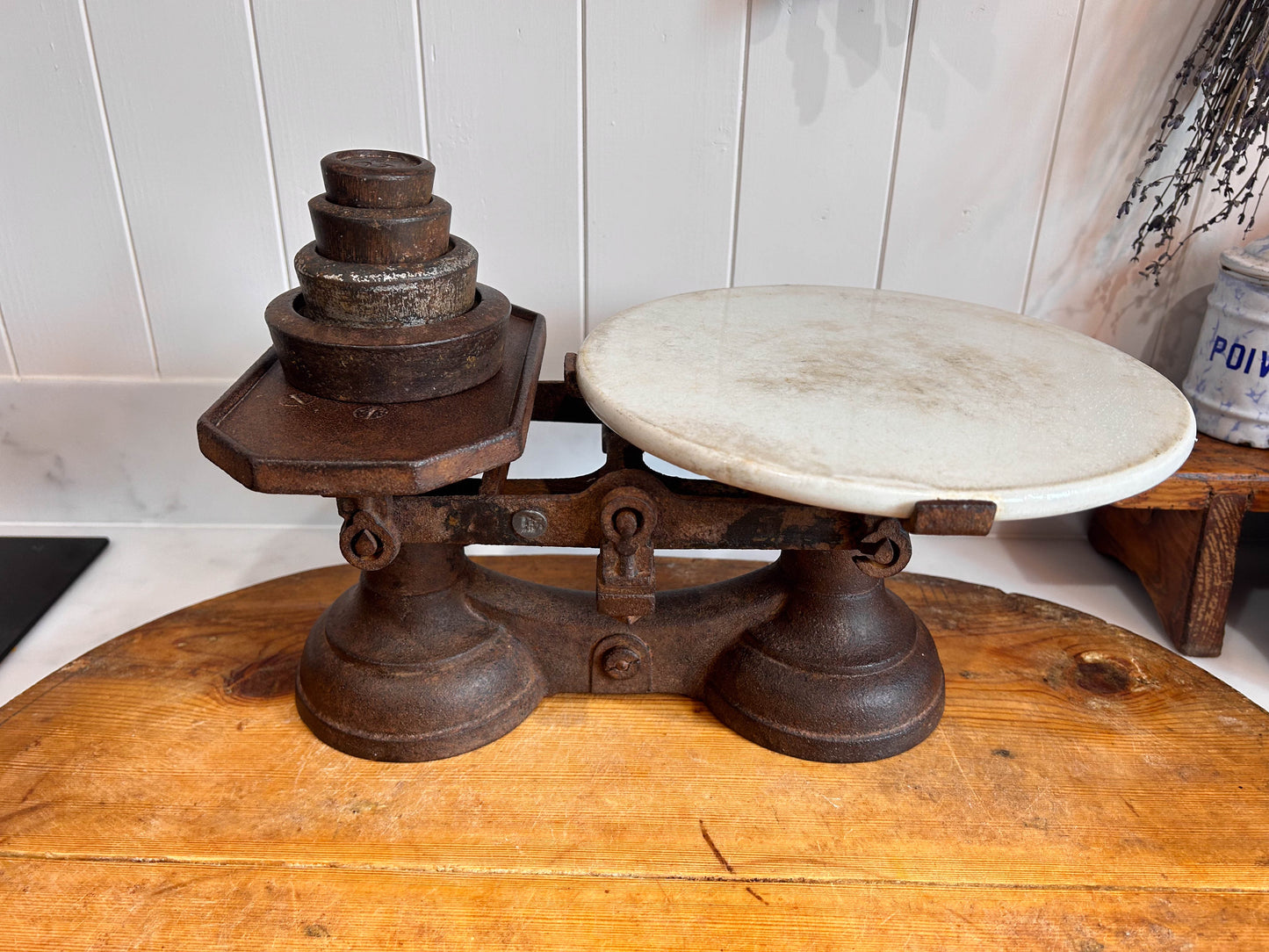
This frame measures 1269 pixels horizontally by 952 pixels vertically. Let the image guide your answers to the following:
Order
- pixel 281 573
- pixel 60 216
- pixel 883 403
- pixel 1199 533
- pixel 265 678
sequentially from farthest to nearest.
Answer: pixel 281 573, pixel 60 216, pixel 1199 533, pixel 265 678, pixel 883 403

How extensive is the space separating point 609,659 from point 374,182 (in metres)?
0.61

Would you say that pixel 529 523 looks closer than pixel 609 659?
Yes

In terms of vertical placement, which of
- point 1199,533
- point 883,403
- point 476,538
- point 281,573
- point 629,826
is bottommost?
point 281,573

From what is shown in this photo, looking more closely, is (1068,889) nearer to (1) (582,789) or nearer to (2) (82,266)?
(1) (582,789)

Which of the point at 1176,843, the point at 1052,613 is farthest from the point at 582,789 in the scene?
the point at 1052,613

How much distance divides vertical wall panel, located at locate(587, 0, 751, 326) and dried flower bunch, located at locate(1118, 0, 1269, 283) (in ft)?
2.12

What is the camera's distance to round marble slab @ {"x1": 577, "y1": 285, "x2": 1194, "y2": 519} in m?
0.87

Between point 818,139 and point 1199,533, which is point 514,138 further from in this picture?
point 1199,533

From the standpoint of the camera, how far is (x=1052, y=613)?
58.2 inches

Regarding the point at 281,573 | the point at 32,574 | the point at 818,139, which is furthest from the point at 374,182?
the point at 32,574

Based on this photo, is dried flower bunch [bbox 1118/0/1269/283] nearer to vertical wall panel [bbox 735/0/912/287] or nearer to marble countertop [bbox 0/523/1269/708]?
vertical wall panel [bbox 735/0/912/287]

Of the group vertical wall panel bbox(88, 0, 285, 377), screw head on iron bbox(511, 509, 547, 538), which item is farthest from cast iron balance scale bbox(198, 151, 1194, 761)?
vertical wall panel bbox(88, 0, 285, 377)

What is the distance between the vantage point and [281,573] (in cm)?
171

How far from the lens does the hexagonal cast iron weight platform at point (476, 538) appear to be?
3.34 feet
